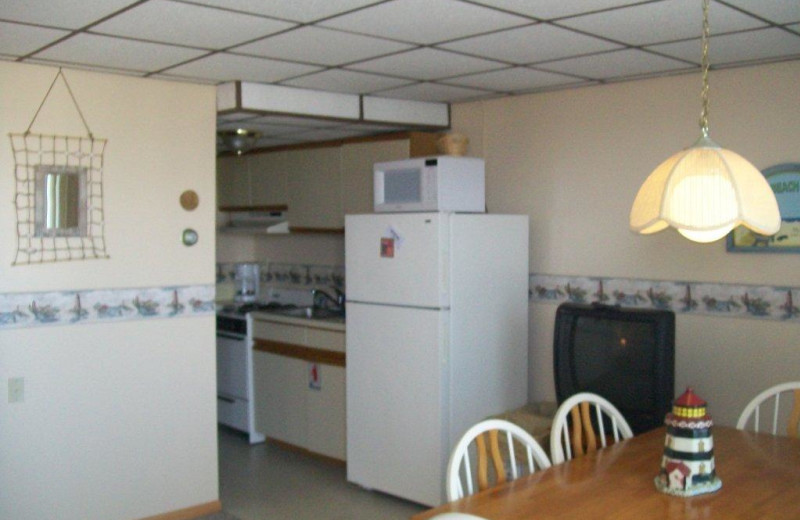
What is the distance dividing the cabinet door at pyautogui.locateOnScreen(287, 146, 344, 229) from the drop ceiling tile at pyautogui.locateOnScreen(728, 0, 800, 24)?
3.04 meters

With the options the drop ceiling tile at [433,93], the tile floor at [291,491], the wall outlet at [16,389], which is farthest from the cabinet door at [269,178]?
the wall outlet at [16,389]

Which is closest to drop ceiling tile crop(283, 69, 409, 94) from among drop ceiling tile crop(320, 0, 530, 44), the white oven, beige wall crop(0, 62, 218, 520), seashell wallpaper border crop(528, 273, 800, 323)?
beige wall crop(0, 62, 218, 520)

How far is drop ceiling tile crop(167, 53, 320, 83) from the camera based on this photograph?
12.0ft

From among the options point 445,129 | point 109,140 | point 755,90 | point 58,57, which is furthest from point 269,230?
point 755,90

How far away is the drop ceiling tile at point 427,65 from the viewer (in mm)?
3590

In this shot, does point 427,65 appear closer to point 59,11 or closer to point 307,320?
point 59,11

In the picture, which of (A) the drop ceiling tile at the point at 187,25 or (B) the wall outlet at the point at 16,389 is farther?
(B) the wall outlet at the point at 16,389

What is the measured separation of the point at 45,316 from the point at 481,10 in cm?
242

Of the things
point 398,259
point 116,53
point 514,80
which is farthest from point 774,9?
point 116,53

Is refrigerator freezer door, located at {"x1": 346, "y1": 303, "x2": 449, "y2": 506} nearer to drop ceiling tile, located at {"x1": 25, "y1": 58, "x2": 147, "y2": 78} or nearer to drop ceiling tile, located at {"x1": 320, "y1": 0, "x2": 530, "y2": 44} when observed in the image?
drop ceiling tile, located at {"x1": 320, "y1": 0, "x2": 530, "y2": 44}

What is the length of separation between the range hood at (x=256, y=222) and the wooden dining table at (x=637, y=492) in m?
3.60

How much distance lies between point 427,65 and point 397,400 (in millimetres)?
1739

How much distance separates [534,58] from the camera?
367cm

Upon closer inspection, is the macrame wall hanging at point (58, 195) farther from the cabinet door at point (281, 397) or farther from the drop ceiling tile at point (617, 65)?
the drop ceiling tile at point (617, 65)
